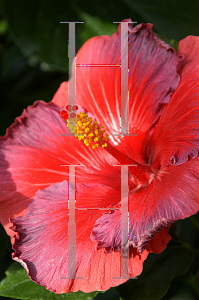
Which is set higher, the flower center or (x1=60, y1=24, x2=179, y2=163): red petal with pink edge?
(x1=60, y1=24, x2=179, y2=163): red petal with pink edge

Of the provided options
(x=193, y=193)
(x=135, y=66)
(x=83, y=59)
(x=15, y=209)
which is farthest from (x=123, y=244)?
(x=83, y=59)

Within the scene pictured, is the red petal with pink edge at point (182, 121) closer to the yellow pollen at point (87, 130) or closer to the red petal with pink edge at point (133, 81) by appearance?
the red petal with pink edge at point (133, 81)

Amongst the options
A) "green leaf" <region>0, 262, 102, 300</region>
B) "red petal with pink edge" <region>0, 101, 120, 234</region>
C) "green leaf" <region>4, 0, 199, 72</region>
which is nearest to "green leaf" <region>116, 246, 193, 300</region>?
"green leaf" <region>0, 262, 102, 300</region>

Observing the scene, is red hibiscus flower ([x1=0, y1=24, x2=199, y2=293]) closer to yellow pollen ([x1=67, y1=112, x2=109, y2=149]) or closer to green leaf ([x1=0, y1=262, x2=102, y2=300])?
yellow pollen ([x1=67, y1=112, x2=109, y2=149])

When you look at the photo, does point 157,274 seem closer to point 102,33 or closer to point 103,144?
point 103,144

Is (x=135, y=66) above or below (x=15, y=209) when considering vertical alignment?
above

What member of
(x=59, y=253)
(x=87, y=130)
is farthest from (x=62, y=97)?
(x=59, y=253)

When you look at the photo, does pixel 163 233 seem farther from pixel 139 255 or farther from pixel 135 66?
pixel 135 66

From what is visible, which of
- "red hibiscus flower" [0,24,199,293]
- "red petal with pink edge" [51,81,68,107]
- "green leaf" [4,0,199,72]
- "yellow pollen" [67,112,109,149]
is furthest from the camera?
"green leaf" [4,0,199,72]
